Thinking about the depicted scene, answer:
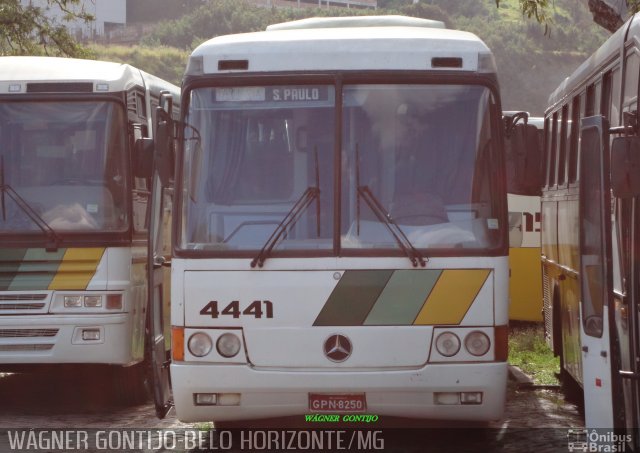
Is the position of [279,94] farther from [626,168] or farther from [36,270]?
[36,270]

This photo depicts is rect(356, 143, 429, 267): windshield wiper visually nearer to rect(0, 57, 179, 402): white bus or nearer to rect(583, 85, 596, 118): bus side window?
rect(583, 85, 596, 118): bus side window

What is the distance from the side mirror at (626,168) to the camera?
706 cm

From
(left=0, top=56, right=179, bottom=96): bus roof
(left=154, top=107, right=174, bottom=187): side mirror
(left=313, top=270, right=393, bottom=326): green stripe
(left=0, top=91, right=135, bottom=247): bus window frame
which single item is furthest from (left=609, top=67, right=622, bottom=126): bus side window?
(left=0, top=56, right=179, bottom=96): bus roof

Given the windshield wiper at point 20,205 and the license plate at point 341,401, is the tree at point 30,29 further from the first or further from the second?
the license plate at point 341,401

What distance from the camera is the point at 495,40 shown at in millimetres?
95812

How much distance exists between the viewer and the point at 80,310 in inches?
453

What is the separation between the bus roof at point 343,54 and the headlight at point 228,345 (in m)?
1.86

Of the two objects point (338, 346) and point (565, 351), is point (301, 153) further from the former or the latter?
point (565, 351)

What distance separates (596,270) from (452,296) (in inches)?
65.9

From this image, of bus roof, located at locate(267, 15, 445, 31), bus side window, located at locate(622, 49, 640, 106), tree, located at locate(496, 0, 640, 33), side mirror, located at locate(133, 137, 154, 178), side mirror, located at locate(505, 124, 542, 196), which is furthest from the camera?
tree, located at locate(496, 0, 640, 33)

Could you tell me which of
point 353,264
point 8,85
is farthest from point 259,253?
point 8,85

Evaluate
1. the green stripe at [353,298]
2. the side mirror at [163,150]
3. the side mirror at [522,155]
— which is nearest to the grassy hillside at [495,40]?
the side mirror at [163,150]

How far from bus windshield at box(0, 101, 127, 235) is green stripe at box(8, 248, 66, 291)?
0.75ft

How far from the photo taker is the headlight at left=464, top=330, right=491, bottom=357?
8.70 m
